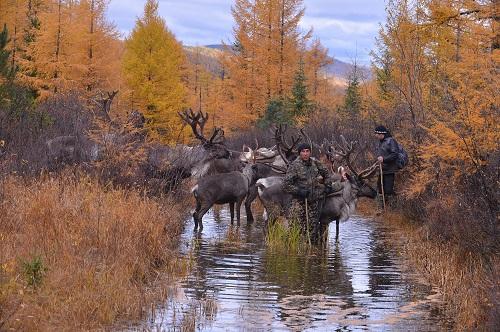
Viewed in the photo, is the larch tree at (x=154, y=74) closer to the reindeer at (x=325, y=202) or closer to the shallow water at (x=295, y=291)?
the reindeer at (x=325, y=202)

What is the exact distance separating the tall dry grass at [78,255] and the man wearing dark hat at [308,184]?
7.27 ft

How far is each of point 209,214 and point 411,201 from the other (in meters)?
4.94

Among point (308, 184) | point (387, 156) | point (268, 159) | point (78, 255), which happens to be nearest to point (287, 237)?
point (308, 184)

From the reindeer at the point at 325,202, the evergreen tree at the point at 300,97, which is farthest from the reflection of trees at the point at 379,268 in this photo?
the evergreen tree at the point at 300,97

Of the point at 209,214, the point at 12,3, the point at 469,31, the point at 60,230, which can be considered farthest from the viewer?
the point at 12,3

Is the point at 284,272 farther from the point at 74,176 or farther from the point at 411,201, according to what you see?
the point at 411,201

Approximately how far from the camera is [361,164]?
68.2 ft

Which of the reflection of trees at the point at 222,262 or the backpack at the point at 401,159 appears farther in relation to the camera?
the backpack at the point at 401,159

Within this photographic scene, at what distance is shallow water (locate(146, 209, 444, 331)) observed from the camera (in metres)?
9.01

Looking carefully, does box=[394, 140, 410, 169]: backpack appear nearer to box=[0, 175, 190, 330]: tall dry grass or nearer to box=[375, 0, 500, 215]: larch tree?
box=[375, 0, 500, 215]: larch tree

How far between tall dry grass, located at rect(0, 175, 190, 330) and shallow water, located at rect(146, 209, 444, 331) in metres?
0.45

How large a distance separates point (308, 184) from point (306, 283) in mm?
3135

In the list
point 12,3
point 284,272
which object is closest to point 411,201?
point 284,272

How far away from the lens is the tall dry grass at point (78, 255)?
26.8 ft
